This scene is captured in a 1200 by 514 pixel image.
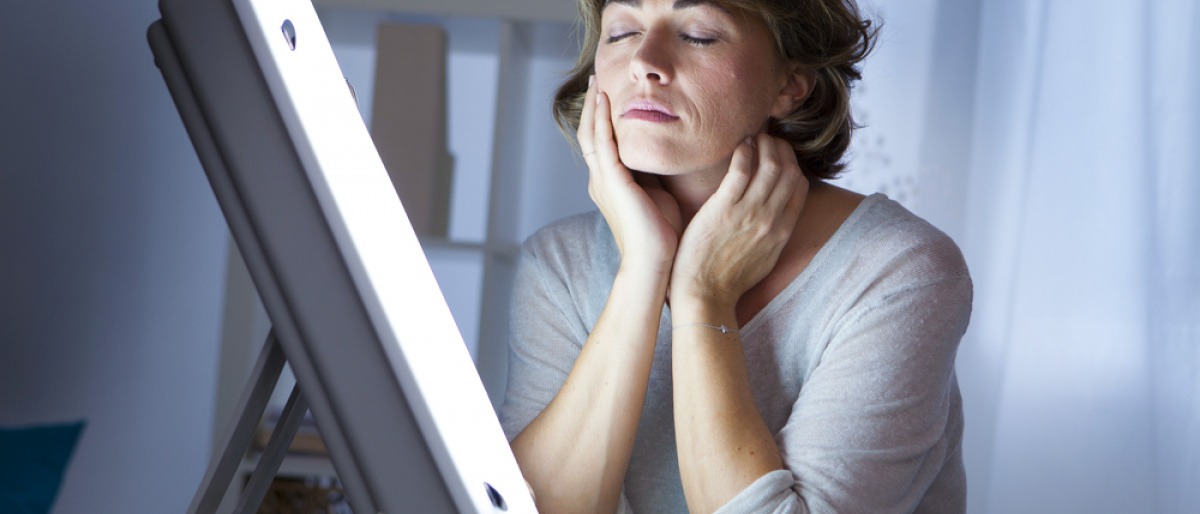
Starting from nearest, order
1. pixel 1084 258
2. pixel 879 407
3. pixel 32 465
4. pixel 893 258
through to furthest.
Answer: pixel 879 407, pixel 893 258, pixel 32 465, pixel 1084 258

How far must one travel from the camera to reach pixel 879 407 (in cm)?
92

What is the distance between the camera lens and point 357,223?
0.45 meters

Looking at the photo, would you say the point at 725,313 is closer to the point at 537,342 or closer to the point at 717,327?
the point at 717,327

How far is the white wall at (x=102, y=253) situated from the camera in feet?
4.83

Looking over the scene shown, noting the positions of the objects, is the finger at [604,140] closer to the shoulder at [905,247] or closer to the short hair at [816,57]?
the short hair at [816,57]

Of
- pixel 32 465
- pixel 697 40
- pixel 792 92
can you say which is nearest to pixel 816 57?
pixel 792 92

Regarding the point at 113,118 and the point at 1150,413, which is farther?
the point at 1150,413

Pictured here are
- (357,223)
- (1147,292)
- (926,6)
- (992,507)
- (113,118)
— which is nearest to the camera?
(357,223)

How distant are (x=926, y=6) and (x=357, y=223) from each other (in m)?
2.14

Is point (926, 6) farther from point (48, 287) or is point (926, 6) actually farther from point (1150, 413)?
point (48, 287)

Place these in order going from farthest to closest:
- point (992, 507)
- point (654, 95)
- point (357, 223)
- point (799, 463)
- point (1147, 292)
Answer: point (992, 507)
point (1147, 292)
point (654, 95)
point (799, 463)
point (357, 223)

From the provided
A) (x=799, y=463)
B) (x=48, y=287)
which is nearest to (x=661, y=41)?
(x=799, y=463)

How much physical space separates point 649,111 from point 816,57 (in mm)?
241

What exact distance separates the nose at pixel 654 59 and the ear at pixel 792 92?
18cm
